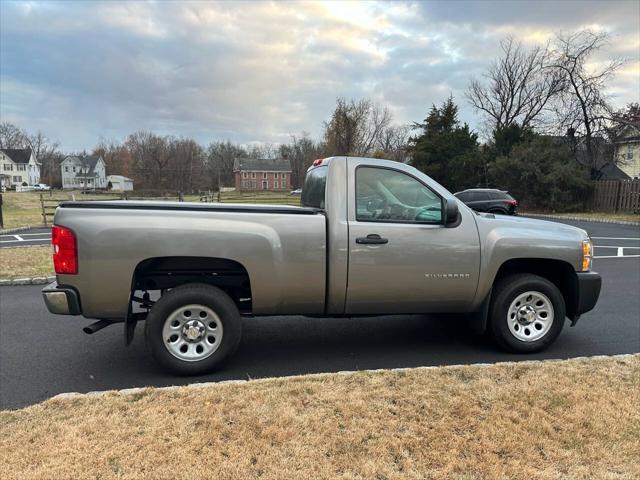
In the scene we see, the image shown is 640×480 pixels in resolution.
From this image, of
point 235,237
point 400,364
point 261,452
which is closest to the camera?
point 261,452

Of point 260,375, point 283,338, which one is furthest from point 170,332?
point 283,338

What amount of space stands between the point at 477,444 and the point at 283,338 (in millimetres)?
2723

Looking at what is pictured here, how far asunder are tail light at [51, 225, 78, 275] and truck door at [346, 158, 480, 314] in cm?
232

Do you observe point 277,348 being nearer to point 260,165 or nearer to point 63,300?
point 63,300

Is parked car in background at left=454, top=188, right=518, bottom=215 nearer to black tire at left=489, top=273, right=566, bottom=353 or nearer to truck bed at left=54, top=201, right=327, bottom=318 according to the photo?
black tire at left=489, top=273, right=566, bottom=353

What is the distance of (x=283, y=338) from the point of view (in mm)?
5066

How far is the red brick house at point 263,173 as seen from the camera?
81688mm

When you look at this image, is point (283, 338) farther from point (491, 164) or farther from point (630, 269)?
point (491, 164)

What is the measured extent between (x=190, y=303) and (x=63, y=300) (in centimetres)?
102

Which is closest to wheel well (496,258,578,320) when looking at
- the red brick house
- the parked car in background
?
the parked car in background

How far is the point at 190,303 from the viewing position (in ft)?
12.6

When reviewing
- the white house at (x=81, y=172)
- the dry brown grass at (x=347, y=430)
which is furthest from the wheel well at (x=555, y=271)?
the white house at (x=81, y=172)

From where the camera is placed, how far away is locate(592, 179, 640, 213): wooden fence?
26.4 metres

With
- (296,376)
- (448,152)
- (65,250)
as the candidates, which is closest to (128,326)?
(65,250)
